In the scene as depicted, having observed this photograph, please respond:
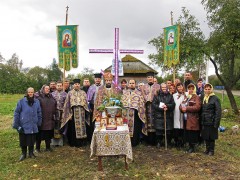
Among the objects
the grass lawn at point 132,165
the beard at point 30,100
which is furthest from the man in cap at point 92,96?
the beard at point 30,100

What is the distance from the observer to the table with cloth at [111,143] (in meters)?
5.82

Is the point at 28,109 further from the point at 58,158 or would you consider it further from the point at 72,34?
the point at 72,34

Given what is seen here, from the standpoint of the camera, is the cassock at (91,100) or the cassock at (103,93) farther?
the cassock at (91,100)

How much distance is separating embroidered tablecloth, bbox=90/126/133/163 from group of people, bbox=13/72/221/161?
87 centimetres

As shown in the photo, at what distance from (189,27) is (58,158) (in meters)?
10.0

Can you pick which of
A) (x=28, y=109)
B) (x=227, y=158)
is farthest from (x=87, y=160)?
(x=227, y=158)

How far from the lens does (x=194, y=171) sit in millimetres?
5965

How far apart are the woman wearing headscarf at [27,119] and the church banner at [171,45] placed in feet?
14.4

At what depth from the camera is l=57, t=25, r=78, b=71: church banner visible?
866cm

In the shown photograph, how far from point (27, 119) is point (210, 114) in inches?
169

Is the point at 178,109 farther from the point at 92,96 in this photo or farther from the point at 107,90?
the point at 92,96

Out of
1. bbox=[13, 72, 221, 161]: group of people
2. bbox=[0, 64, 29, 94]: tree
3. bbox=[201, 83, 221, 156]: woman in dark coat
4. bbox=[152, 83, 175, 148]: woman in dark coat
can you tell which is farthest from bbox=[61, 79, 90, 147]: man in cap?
bbox=[0, 64, 29, 94]: tree

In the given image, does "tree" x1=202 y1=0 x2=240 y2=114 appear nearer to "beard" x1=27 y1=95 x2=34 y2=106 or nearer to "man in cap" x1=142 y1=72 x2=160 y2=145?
"man in cap" x1=142 y1=72 x2=160 y2=145

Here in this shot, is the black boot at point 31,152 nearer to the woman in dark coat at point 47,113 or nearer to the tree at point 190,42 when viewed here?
the woman in dark coat at point 47,113
